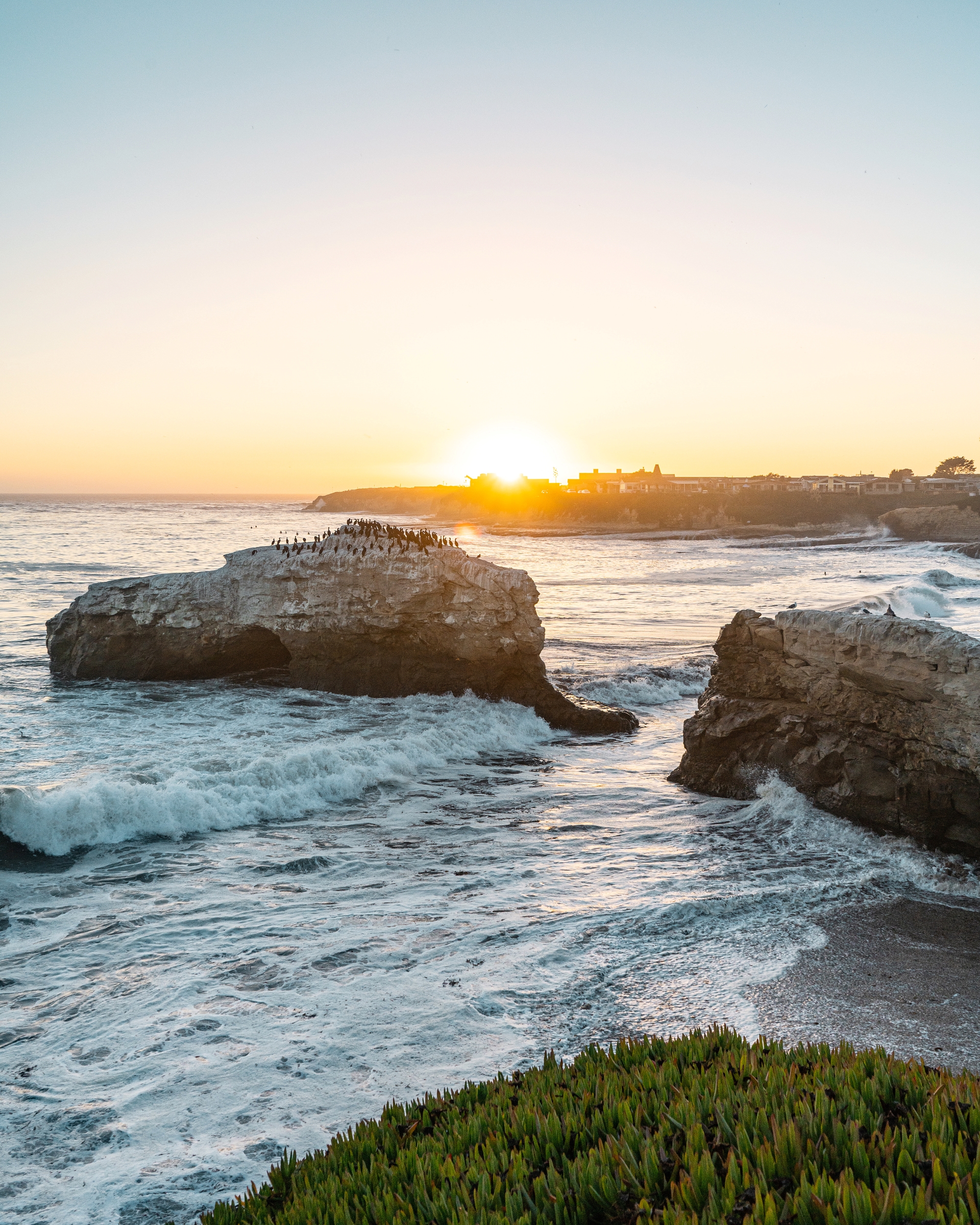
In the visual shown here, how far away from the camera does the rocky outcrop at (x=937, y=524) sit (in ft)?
280

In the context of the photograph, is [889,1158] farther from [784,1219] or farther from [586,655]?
[586,655]

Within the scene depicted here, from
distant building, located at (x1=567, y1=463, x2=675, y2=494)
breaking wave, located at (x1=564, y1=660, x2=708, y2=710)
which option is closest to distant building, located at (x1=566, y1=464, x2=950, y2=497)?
distant building, located at (x1=567, y1=463, x2=675, y2=494)


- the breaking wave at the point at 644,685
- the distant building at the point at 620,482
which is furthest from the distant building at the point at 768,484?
the breaking wave at the point at 644,685

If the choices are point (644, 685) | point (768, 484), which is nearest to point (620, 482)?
point (768, 484)

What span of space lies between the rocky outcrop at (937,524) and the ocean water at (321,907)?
82.3 m

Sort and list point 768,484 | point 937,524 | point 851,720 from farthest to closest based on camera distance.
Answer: point 768,484 < point 937,524 < point 851,720

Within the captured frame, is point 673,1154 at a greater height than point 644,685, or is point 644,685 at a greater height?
point 673,1154

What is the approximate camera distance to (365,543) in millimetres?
16625

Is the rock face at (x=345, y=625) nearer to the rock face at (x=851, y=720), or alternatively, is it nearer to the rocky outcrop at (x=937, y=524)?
the rock face at (x=851, y=720)

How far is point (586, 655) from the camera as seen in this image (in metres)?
20.9

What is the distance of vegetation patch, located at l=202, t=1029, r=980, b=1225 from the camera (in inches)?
99.1

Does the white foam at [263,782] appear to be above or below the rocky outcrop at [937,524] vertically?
below

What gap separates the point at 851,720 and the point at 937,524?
90.1m

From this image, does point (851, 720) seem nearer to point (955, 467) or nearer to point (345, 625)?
point (345, 625)
